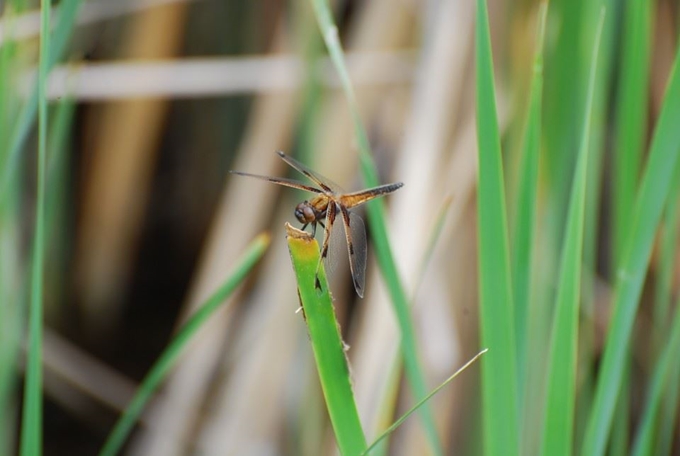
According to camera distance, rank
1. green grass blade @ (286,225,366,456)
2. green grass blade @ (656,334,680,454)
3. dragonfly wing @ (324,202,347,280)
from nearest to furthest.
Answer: green grass blade @ (286,225,366,456) < dragonfly wing @ (324,202,347,280) < green grass blade @ (656,334,680,454)

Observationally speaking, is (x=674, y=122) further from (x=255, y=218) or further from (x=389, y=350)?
(x=255, y=218)

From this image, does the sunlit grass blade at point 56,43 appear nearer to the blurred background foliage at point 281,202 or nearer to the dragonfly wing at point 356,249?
the blurred background foliage at point 281,202

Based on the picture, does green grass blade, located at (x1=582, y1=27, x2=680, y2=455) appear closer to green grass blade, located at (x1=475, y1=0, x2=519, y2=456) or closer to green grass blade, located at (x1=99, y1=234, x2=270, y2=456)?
green grass blade, located at (x1=475, y1=0, x2=519, y2=456)

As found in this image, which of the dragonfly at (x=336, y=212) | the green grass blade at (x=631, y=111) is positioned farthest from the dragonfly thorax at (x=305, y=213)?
the green grass blade at (x=631, y=111)

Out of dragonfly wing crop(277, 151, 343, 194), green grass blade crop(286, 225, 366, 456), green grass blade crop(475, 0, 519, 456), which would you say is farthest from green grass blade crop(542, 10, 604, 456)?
dragonfly wing crop(277, 151, 343, 194)

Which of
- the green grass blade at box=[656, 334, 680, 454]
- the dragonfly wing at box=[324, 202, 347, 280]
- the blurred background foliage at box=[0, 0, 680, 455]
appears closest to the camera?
the dragonfly wing at box=[324, 202, 347, 280]
